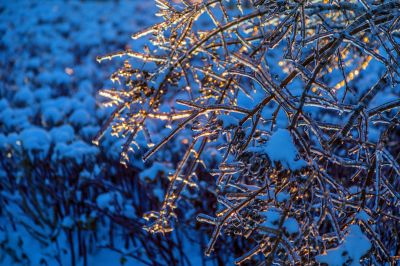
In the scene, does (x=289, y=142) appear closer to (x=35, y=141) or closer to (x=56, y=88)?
(x=35, y=141)

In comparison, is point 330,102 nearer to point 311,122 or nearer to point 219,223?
point 311,122

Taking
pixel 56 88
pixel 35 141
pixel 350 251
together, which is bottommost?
pixel 350 251

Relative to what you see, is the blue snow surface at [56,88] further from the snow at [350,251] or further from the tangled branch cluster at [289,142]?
the snow at [350,251]

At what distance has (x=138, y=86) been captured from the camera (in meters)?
2.04

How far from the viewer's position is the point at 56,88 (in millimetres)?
7508

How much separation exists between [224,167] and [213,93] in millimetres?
651

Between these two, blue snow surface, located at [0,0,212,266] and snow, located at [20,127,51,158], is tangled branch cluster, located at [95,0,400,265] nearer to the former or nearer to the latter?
blue snow surface, located at [0,0,212,266]

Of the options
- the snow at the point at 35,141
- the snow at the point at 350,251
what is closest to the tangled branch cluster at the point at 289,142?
the snow at the point at 350,251

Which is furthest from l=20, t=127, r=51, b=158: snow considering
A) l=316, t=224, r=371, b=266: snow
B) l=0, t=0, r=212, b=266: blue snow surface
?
l=316, t=224, r=371, b=266: snow

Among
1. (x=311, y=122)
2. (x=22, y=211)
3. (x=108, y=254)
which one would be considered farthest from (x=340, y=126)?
(x=22, y=211)

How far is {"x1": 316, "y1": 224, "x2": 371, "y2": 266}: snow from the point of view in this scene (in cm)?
157

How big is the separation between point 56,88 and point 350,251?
6.70 meters

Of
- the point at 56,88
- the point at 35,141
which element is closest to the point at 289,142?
the point at 35,141

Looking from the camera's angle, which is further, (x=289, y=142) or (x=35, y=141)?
(x=35, y=141)
